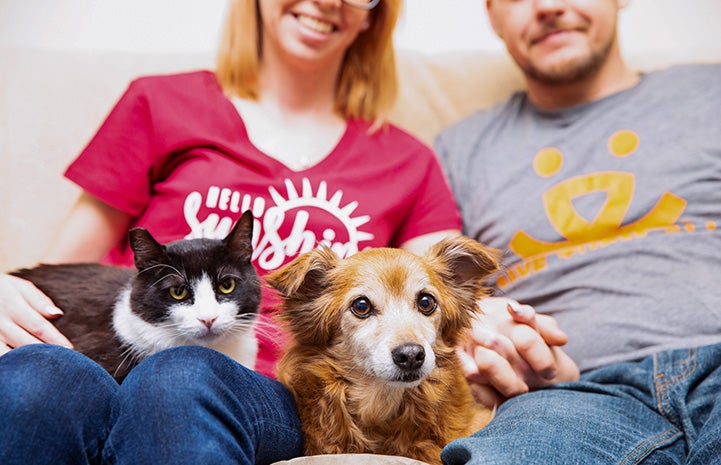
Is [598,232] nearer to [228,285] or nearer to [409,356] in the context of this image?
[409,356]

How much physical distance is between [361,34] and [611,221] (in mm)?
1001

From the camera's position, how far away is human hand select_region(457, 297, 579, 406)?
1.62 metres

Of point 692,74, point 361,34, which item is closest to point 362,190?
point 361,34

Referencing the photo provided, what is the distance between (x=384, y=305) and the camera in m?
1.32

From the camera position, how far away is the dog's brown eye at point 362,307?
132 centimetres

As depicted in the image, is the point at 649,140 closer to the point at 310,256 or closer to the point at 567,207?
the point at 567,207

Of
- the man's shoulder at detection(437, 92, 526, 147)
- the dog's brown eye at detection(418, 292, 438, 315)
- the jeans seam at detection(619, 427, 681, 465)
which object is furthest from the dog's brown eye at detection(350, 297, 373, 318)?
the man's shoulder at detection(437, 92, 526, 147)

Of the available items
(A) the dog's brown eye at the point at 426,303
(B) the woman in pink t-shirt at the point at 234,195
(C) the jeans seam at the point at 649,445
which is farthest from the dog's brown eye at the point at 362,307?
(C) the jeans seam at the point at 649,445

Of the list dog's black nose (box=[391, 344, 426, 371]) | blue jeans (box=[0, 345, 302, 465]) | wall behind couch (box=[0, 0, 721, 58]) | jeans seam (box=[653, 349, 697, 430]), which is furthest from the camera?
wall behind couch (box=[0, 0, 721, 58])

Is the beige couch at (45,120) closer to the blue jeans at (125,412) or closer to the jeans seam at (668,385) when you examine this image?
the blue jeans at (125,412)

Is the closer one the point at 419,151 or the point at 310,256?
the point at 310,256

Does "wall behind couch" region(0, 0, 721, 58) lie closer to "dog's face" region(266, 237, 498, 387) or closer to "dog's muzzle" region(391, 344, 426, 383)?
"dog's face" region(266, 237, 498, 387)

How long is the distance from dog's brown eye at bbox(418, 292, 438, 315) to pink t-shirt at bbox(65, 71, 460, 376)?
43cm

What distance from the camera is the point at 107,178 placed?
180cm
